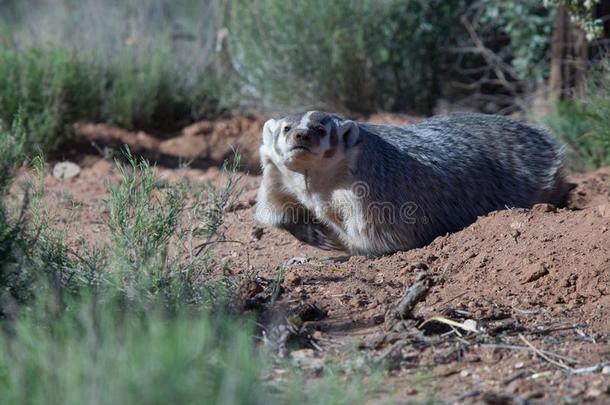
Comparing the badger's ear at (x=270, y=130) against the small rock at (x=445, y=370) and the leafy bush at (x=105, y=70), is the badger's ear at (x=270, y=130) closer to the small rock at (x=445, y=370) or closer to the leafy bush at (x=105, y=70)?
the small rock at (x=445, y=370)

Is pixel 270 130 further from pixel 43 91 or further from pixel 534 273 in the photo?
pixel 43 91

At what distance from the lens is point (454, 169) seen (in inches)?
194

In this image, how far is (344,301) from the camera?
12.2 ft

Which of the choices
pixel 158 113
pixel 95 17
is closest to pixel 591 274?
pixel 158 113

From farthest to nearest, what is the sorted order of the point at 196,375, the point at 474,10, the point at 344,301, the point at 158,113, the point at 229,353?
1. the point at 474,10
2. the point at 158,113
3. the point at 344,301
4. the point at 229,353
5. the point at 196,375

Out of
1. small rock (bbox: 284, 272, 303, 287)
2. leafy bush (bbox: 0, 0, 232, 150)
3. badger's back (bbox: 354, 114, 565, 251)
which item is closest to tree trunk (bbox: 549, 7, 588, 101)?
badger's back (bbox: 354, 114, 565, 251)

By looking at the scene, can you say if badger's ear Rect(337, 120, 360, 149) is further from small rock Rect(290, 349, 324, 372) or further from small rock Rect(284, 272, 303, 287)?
small rock Rect(290, 349, 324, 372)

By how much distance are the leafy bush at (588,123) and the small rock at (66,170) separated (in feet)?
11.0

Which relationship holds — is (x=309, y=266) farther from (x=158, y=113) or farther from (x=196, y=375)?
(x=158, y=113)

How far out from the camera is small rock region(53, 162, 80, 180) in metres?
6.54

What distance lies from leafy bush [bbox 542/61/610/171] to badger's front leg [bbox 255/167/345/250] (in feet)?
6.06

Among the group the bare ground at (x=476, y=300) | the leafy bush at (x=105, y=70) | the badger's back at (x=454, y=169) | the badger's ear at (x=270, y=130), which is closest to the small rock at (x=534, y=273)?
the bare ground at (x=476, y=300)

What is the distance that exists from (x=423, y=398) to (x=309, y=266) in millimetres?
1663

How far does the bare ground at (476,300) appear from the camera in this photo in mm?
2963
